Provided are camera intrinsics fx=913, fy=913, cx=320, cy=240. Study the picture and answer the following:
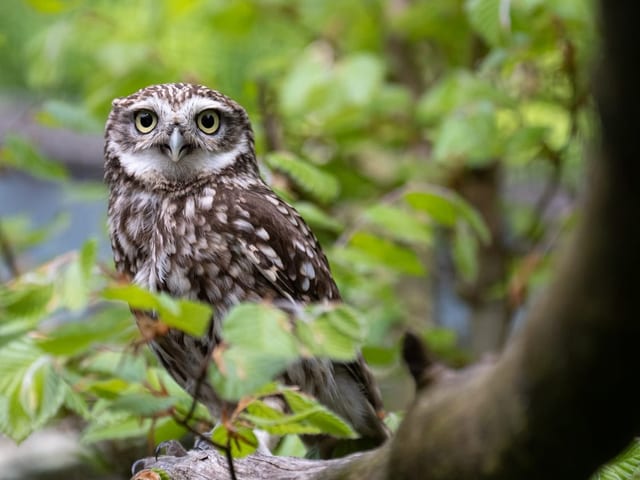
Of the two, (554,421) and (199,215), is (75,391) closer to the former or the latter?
(199,215)

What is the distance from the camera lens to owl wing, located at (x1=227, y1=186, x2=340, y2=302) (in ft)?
8.34

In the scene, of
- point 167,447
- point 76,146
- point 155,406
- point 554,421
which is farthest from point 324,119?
point 76,146

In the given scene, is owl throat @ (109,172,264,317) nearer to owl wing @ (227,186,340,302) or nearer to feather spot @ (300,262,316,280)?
owl wing @ (227,186,340,302)

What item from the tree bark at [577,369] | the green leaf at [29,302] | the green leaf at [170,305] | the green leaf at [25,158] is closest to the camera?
the tree bark at [577,369]

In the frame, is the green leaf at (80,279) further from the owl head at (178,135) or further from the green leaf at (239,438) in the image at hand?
the owl head at (178,135)

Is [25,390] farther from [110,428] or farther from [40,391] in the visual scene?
[110,428]

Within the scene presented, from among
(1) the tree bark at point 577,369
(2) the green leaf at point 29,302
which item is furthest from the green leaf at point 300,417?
(2) the green leaf at point 29,302

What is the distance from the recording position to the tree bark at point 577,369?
90 centimetres

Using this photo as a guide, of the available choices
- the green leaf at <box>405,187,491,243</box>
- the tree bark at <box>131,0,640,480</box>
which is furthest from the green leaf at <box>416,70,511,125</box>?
the tree bark at <box>131,0,640,480</box>

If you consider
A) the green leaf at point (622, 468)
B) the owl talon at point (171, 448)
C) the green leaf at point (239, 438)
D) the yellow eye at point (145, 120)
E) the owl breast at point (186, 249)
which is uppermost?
the yellow eye at point (145, 120)

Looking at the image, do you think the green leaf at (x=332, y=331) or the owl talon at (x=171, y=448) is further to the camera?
the owl talon at (x=171, y=448)

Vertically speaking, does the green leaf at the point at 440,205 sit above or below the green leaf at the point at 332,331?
below

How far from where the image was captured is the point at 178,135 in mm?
2594

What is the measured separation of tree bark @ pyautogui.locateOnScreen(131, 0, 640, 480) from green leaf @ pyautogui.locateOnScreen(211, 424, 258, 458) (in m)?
0.38
